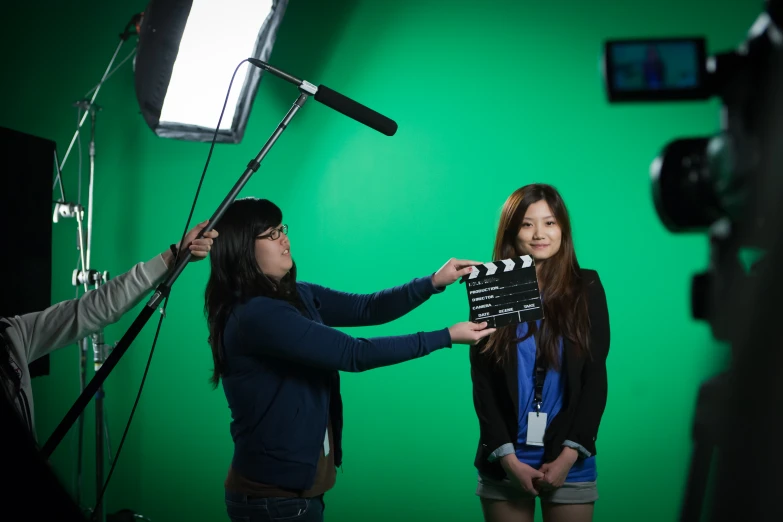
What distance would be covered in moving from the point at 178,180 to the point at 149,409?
1.14 meters

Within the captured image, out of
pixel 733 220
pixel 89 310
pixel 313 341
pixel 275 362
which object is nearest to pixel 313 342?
pixel 313 341

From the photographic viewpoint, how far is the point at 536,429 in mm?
1614

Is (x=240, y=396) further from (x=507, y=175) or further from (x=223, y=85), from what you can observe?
(x=507, y=175)

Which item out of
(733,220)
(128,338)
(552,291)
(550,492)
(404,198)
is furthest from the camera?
(404,198)

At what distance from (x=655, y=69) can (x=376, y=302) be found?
1.44 m

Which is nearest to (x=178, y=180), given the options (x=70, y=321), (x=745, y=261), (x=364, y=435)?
(x=364, y=435)

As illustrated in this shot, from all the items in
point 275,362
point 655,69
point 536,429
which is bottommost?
point 536,429

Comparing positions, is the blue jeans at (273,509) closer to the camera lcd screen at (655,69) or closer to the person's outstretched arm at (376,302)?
the person's outstretched arm at (376,302)

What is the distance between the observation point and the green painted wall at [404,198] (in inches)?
106

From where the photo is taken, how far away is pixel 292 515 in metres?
1.55

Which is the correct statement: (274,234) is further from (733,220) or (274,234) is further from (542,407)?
(733,220)

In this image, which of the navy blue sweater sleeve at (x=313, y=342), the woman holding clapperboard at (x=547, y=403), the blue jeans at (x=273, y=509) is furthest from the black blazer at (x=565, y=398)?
the blue jeans at (x=273, y=509)

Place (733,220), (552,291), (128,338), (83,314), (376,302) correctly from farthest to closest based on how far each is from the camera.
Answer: (376,302) < (552,291) < (83,314) < (128,338) < (733,220)

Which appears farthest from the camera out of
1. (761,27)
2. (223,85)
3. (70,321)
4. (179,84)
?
(223,85)
